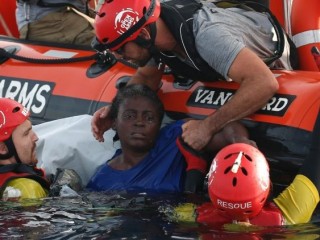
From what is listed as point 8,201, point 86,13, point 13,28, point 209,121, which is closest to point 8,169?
point 8,201

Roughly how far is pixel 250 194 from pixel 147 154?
1.26 metres

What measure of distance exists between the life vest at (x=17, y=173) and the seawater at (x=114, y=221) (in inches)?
5.8

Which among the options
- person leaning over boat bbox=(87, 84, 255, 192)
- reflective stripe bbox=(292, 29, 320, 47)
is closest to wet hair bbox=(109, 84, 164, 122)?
person leaning over boat bbox=(87, 84, 255, 192)

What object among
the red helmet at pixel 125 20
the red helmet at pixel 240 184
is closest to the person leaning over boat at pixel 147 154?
the red helmet at pixel 125 20

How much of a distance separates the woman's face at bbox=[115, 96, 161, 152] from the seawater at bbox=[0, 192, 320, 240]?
329 millimetres

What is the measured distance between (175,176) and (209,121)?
17.1 inches

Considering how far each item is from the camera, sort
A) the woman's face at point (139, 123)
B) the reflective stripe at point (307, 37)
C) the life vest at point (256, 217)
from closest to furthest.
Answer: the life vest at point (256, 217) → the woman's face at point (139, 123) → the reflective stripe at point (307, 37)

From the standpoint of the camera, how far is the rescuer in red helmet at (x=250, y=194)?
4.01 meters

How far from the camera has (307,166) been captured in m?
4.39

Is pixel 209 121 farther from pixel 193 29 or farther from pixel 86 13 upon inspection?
pixel 86 13

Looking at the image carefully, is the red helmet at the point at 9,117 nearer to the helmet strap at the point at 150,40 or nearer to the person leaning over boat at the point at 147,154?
the person leaning over boat at the point at 147,154

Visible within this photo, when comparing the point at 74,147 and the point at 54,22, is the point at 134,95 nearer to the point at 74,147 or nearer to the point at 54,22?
the point at 74,147

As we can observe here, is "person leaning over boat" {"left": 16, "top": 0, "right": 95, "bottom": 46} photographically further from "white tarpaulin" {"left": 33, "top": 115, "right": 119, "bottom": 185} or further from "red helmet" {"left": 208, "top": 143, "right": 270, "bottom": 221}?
"red helmet" {"left": 208, "top": 143, "right": 270, "bottom": 221}

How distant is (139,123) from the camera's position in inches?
198
